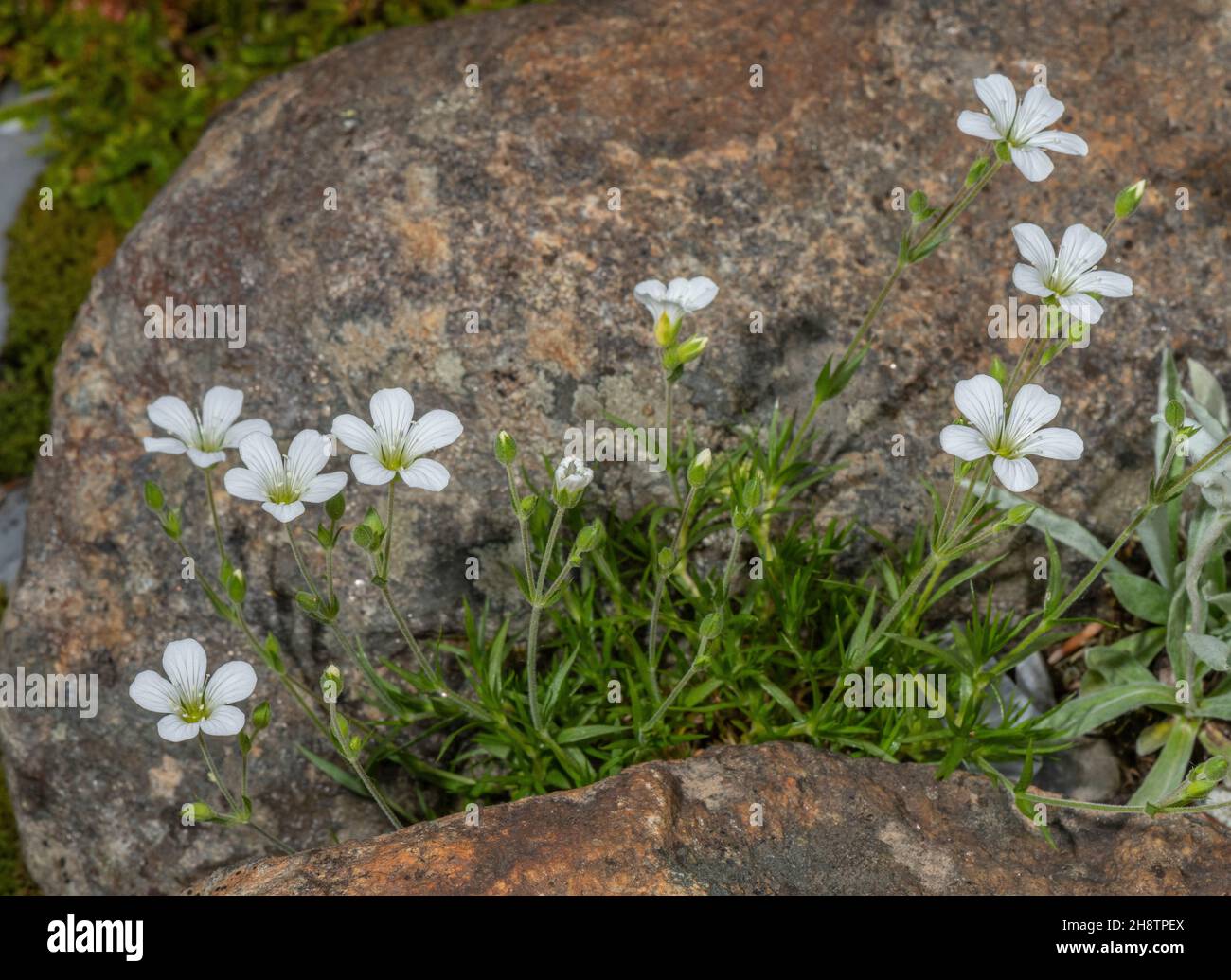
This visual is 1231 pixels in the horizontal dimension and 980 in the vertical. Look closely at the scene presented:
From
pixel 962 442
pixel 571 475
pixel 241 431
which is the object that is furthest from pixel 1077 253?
pixel 241 431

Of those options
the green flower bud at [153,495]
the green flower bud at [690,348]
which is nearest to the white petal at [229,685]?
the green flower bud at [153,495]

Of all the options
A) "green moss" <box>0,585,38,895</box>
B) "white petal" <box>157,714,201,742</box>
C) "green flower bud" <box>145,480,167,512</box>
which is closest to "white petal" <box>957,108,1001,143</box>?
"green flower bud" <box>145,480,167,512</box>

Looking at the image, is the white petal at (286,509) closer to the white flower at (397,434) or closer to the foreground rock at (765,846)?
the white flower at (397,434)

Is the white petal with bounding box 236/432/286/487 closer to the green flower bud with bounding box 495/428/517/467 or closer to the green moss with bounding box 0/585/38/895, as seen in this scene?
the green flower bud with bounding box 495/428/517/467

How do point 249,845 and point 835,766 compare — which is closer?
point 835,766

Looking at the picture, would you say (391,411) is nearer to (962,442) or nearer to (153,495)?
(153,495)

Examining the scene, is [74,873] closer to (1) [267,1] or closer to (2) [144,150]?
(2) [144,150]

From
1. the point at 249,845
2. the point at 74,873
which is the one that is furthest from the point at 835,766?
the point at 74,873
